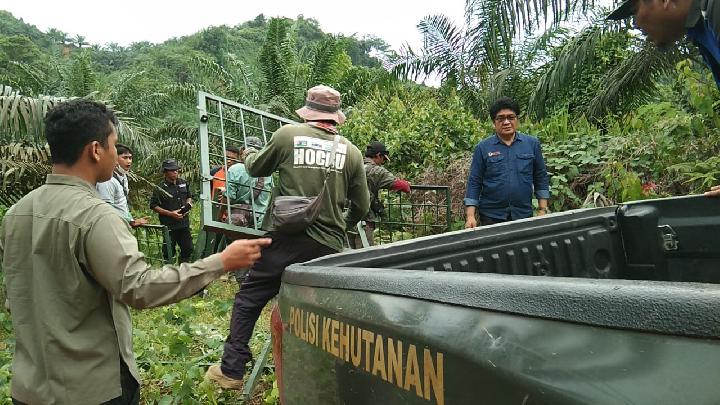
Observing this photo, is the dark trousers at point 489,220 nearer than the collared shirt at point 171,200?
Yes

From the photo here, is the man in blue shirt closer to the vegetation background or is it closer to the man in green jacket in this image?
the vegetation background

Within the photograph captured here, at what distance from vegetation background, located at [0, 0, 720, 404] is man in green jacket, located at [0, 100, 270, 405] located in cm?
159

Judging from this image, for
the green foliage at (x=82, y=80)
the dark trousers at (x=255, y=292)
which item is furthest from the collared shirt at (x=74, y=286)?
the green foliage at (x=82, y=80)

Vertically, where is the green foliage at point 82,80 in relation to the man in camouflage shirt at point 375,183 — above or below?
above

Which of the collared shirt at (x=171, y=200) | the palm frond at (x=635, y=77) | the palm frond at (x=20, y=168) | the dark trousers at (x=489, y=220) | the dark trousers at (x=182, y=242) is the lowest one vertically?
the dark trousers at (x=182, y=242)

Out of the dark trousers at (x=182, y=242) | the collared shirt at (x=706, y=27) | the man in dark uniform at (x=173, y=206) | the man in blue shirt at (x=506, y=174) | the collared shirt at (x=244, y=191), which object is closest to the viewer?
the collared shirt at (x=706, y=27)

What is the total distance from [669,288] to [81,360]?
174 centimetres

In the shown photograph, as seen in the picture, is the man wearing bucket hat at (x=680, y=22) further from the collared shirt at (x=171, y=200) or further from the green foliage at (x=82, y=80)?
the green foliage at (x=82, y=80)

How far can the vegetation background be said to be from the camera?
5270 millimetres

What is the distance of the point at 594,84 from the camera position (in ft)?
36.2

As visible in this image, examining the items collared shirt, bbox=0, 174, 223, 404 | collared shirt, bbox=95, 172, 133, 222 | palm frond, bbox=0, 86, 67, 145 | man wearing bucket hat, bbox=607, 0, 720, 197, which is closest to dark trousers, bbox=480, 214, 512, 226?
man wearing bucket hat, bbox=607, 0, 720, 197

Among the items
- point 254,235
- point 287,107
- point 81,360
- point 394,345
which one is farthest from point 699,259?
point 287,107

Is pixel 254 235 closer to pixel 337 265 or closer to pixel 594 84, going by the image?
pixel 337 265

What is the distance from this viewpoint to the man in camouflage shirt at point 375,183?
5648 millimetres
